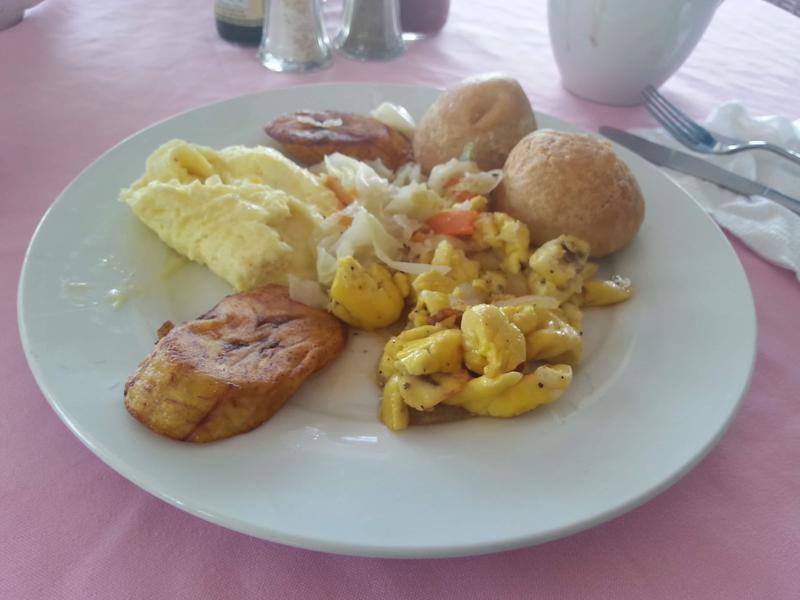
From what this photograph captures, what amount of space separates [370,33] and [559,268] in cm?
134

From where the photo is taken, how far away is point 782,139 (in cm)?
189

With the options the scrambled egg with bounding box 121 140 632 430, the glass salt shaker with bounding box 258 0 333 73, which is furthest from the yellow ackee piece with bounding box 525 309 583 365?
the glass salt shaker with bounding box 258 0 333 73

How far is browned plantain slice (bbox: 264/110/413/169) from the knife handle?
920 mm

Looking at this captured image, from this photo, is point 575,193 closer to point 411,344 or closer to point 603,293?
point 603,293

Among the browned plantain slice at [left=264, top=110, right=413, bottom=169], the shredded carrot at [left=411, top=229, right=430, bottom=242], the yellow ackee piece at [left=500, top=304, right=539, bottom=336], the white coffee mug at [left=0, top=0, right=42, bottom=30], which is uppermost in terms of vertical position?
the white coffee mug at [left=0, top=0, right=42, bottom=30]

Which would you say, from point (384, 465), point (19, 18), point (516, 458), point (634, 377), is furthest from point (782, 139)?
point (19, 18)

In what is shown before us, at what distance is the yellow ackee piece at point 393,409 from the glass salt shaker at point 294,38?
1442 millimetres

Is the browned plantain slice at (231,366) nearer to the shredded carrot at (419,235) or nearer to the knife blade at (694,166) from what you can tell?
the shredded carrot at (419,235)

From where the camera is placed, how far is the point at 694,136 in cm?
189

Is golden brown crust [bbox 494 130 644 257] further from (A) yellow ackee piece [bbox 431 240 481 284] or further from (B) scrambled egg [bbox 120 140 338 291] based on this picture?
(B) scrambled egg [bbox 120 140 338 291]

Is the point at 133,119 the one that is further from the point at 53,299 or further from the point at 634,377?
the point at 634,377

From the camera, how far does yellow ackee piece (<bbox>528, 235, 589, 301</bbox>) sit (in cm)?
129

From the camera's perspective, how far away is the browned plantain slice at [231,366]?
0.93 m

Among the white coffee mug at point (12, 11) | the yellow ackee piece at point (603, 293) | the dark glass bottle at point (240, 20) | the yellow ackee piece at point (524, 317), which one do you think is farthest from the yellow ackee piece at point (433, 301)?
the white coffee mug at point (12, 11)
